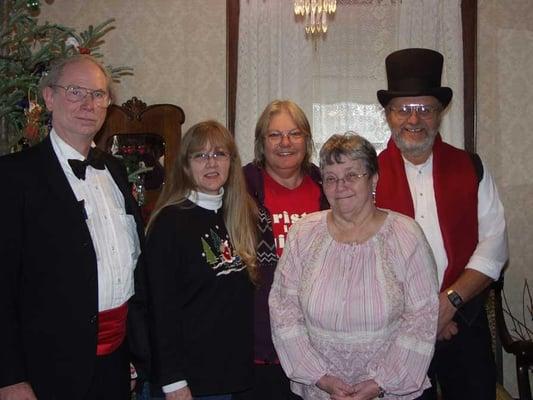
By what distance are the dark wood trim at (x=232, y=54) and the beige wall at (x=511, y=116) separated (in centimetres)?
170

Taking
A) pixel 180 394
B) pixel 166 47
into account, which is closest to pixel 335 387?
pixel 180 394

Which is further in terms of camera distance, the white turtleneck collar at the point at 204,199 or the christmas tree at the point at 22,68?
the christmas tree at the point at 22,68

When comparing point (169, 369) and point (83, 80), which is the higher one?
point (83, 80)

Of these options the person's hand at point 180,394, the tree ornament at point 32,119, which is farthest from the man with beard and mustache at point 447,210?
the tree ornament at point 32,119

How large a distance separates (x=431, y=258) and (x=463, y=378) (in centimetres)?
62

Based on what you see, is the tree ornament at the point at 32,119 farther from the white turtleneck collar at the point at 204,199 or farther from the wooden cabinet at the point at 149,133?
the wooden cabinet at the point at 149,133

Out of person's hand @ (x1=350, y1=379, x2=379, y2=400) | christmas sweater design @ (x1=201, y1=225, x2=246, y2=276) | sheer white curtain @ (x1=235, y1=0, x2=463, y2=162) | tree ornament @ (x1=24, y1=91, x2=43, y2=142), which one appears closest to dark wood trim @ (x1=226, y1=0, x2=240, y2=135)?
sheer white curtain @ (x1=235, y1=0, x2=463, y2=162)

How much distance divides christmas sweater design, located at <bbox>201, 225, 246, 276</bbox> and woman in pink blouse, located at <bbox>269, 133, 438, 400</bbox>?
0.20m

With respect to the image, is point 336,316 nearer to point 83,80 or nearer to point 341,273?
point 341,273

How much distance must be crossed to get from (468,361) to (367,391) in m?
0.61

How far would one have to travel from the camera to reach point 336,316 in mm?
1979

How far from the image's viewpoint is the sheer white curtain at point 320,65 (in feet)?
13.7

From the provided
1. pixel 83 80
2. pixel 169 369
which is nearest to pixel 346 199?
pixel 169 369

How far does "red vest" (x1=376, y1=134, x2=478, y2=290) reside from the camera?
2.37 meters
